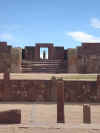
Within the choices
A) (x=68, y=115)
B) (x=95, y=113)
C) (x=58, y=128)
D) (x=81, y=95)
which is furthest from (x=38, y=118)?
(x=81, y=95)

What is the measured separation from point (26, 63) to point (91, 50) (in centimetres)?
673

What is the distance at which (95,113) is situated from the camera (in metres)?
8.15

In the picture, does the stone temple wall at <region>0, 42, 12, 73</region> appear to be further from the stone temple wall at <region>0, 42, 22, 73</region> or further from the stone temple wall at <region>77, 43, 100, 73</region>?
the stone temple wall at <region>77, 43, 100, 73</region>

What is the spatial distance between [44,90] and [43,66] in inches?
441

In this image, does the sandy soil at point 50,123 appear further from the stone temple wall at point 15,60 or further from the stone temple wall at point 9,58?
the stone temple wall at point 9,58

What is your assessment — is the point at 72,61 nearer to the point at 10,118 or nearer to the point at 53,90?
Answer: the point at 53,90

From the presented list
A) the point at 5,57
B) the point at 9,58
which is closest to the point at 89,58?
the point at 9,58

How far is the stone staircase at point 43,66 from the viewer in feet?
71.2

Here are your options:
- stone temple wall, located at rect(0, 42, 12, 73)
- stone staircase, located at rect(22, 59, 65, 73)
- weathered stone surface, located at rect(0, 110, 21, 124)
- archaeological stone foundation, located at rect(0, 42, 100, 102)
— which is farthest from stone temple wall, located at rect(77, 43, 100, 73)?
weathered stone surface, located at rect(0, 110, 21, 124)

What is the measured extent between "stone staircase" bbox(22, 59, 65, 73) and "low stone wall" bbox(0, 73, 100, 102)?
1019cm

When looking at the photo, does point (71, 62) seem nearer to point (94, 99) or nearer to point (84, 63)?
point (84, 63)

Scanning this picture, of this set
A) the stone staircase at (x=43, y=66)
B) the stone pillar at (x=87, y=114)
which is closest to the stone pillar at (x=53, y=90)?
the stone pillar at (x=87, y=114)

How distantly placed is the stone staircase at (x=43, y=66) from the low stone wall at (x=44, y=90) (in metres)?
10.2

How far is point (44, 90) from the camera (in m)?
11.2
